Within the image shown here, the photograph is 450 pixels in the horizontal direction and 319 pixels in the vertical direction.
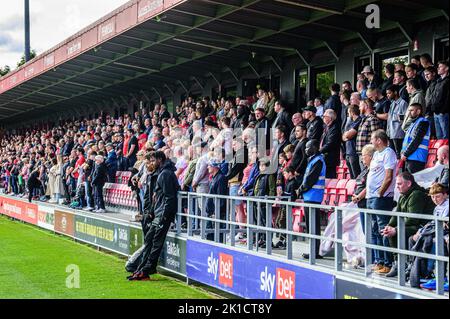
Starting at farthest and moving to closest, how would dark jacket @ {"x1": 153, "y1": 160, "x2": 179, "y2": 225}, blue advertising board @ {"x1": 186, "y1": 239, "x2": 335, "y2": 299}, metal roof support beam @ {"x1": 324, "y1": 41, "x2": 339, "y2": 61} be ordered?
metal roof support beam @ {"x1": 324, "y1": 41, "x2": 339, "y2": 61}, dark jacket @ {"x1": 153, "y1": 160, "x2": 179, "y2": 225}, blue advertising board @ {"x1": 186, "y1": 239, "x2": 335, "y2": 299}

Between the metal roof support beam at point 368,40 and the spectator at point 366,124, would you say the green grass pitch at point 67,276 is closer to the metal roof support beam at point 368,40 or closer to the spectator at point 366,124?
the spectator at point 366,124

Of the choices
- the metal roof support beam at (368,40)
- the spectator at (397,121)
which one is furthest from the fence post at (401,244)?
the metal roof support beam at (368,40)

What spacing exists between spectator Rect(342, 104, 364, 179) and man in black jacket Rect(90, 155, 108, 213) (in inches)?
371

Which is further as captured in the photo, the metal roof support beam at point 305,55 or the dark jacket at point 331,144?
the metal roof support beam at point 305,55

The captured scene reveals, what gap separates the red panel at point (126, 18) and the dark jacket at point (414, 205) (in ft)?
37.9

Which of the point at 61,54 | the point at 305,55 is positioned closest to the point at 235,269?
the point at 305,55

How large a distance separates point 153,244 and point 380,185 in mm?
5056

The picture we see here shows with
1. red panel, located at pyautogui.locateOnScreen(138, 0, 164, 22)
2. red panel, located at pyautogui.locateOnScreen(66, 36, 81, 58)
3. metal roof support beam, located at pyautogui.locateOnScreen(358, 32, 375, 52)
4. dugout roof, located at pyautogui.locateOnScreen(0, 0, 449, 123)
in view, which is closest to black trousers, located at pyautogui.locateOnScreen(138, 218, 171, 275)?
dugout roof, located at pyautogui.locateOnScreen(0, 0, 449, 123)

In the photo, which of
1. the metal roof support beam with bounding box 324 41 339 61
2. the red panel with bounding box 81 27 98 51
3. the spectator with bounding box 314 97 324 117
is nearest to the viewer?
the spectator with bounding box 314 97 324 117

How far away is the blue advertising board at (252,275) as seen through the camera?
8273 mm

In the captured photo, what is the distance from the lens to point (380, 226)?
8031 mm

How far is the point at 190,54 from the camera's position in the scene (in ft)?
70.4

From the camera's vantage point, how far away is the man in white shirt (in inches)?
320

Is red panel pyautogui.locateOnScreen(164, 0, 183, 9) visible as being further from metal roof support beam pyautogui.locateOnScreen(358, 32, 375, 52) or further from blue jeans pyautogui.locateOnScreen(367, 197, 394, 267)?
blue jeans pyautogui.locateOnScreen(367, 197, 394, 267)
